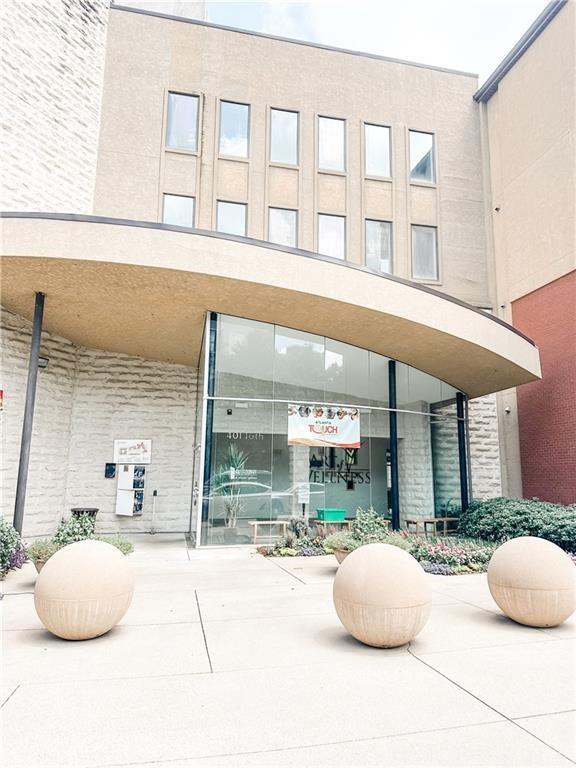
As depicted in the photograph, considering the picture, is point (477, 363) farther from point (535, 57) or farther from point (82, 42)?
point (82, 42)

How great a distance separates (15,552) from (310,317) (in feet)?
25.4

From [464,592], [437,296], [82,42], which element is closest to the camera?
[464,592]

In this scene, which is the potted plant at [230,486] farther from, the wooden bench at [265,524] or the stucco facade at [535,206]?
the stucco facade at [535,206]

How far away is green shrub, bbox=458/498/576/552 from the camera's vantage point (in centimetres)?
1198

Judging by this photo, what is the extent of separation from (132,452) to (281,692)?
1318 cm

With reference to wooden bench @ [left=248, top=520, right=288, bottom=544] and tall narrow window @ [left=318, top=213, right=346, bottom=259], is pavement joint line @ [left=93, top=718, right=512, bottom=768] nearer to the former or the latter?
wooden bench @ [left=248, top=520, right=288, bottom=544]

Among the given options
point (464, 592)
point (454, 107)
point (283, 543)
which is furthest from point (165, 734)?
point (454, 107)

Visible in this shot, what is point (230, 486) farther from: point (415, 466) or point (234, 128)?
point (234, 128)

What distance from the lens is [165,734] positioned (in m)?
3.41

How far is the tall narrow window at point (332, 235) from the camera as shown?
63.4 feet

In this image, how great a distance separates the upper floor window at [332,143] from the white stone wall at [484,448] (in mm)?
10178

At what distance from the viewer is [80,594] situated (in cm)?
512

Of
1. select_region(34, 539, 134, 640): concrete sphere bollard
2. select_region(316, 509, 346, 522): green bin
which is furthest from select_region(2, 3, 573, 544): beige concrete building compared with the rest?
select_region(34, 539, 134, 640): concrete sphere bollard

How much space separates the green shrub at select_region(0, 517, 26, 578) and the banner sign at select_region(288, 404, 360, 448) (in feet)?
20.8
